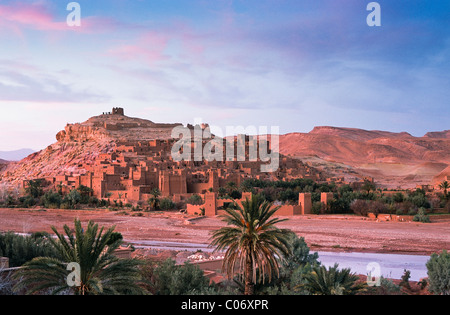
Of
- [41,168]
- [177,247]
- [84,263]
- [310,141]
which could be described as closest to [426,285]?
[84,263]

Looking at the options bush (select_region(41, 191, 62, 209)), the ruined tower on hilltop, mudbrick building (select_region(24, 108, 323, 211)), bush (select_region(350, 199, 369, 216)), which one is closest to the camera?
bush (select_region(350, 199, 369, 216))

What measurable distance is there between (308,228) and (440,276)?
1780 cm

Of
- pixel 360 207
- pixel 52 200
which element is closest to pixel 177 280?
pixel 360 207

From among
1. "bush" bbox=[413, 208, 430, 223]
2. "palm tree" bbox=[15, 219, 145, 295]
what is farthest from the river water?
"bush" bbox=[413, 208, 430, 223]

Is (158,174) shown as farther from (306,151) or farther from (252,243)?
(306,151)

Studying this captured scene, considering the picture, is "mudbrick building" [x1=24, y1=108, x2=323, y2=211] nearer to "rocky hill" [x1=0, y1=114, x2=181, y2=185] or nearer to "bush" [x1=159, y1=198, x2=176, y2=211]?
"bush" [x1=159, y1=198, x2=176, y2=211]

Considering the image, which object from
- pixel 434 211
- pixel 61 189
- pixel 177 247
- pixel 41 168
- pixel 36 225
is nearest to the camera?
pixel 177 247

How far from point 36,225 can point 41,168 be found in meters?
40.4

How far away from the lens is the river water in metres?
17.5

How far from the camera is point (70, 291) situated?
8.94m

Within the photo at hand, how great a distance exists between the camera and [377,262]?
65.4 ft

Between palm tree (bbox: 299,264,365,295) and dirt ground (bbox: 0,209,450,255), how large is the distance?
1296 cm

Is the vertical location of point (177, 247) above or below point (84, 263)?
below

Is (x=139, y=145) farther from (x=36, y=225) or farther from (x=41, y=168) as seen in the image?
(x=36, y=225)
